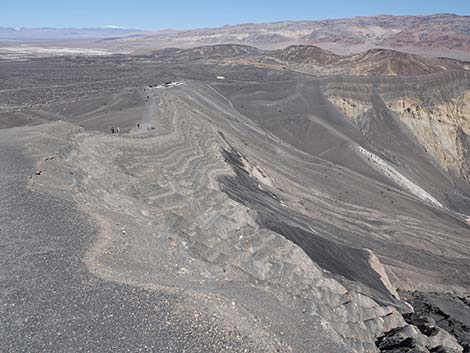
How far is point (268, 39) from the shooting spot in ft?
640

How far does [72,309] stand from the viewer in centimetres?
852

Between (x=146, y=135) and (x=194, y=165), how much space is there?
3954 millimetres

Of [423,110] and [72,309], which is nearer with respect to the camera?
[72,309]

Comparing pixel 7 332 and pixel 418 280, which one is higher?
pixel 7 332

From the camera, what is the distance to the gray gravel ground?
7.80m

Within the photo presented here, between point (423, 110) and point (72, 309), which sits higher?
point (72, 309)

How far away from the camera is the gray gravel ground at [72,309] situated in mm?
7797

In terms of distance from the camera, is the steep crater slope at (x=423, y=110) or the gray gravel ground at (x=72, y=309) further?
the steep crater slope at (x=423, y=110)

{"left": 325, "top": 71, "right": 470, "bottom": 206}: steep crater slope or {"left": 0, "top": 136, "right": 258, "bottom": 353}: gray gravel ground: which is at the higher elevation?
{"left": 0, "top": 136, "right": 258, "bottom": 353}: gray gravel ground

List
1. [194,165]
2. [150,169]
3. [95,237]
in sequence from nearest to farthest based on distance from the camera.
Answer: [95,237]
[150,169]
[194,165]

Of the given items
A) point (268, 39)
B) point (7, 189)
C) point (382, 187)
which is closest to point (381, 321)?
point (7, 189)

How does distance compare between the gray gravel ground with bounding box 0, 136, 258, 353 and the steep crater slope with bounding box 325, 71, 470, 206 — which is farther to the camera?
the steep crater slope with bounding box 325, 71, 470, 206

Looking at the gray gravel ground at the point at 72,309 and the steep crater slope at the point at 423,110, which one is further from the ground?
the gray gravel ground at the point at 72,309

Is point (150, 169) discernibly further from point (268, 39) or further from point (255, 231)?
point (268, 39)
